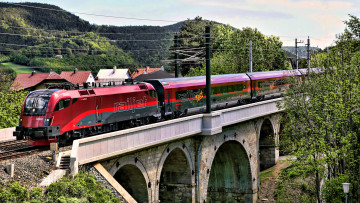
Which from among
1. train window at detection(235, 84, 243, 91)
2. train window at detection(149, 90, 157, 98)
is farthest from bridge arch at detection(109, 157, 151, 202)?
train window at detection(235, 84, 243, 91)

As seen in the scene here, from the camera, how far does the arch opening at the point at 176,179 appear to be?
101 ft

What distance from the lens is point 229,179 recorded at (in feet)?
146

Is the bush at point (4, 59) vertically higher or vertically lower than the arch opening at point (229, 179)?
higher

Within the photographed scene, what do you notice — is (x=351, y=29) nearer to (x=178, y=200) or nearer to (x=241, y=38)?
(x=178, y=200)

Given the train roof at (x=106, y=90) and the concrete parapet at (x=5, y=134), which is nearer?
the train roof at (x=106, y=90)

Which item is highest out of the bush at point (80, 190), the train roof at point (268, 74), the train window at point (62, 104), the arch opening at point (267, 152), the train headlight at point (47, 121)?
the train roof at point (268, 74)

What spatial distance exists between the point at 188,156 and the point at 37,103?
1078 cm

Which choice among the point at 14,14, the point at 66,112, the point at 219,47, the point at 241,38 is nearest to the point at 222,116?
the point at 66,112

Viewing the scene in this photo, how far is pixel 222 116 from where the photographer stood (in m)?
34.2

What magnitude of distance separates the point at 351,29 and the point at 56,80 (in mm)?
47459

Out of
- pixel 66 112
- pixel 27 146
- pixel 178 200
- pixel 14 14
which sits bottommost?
pixel 178 200

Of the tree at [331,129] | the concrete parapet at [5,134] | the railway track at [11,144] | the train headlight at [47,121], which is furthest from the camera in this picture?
the tree at [331,129]

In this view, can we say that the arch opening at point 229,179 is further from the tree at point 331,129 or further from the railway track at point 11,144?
the railway track at point 11,144

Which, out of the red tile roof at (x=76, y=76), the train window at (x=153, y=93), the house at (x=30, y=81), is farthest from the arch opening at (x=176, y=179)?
the red tile roof at (x=76, y=76)
